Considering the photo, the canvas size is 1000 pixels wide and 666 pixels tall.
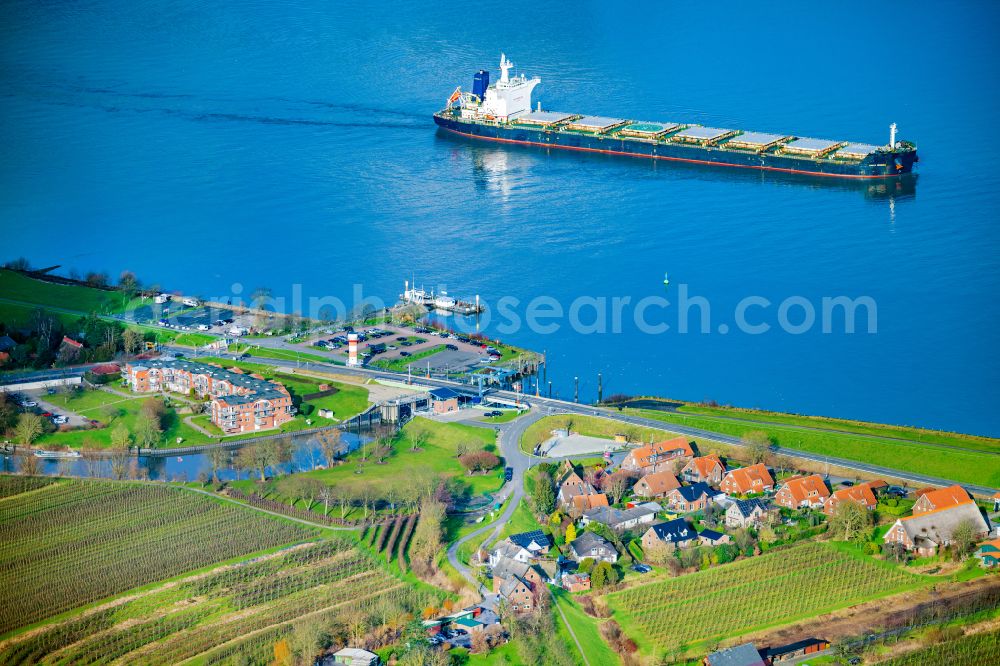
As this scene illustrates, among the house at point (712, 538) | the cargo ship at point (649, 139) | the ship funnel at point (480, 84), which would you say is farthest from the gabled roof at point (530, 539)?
the ship funnel at point (480, 84)

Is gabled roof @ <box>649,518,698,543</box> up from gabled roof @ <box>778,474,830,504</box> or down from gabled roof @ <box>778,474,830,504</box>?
down

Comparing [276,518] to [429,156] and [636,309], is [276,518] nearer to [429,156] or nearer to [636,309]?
[636,309]

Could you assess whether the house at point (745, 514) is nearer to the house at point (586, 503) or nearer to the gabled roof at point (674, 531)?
the gabled roof at point (674, 531)

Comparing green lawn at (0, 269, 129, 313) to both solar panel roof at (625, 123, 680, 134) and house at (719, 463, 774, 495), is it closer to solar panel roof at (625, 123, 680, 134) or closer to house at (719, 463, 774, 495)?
house at (719, 463, 774, 495)

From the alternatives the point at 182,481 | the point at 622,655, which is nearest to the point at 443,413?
the point at 182,481

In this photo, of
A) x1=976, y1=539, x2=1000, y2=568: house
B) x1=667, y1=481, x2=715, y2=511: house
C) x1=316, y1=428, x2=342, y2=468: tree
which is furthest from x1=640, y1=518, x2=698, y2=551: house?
x1=316, y1=428, x2=342, y2=468: tree
